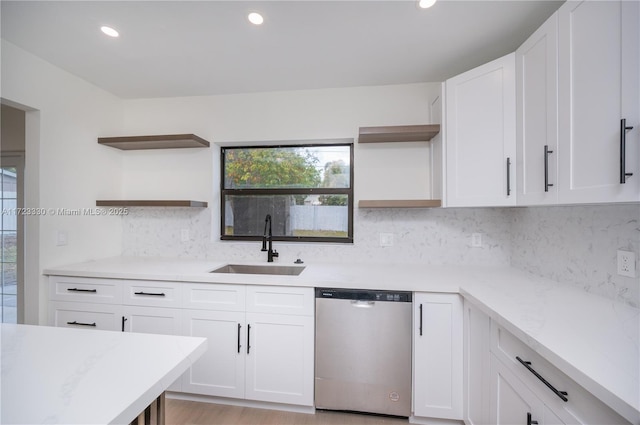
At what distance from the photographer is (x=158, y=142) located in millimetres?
2297

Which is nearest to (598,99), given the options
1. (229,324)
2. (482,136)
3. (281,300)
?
(482,136)

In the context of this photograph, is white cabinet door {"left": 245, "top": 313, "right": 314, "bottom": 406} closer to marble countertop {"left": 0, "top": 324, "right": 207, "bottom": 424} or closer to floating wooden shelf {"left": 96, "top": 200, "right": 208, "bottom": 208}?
marble countertop {"left": 0, "top": 324, "right": 207, "bottom": 424}

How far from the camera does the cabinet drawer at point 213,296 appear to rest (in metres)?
1.77

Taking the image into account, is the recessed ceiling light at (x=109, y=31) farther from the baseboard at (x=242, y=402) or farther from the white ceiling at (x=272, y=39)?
the baseboard at (x=242, y=402)

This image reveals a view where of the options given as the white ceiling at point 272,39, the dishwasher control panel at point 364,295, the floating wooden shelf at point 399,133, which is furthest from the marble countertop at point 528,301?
the white ceiling at point 272,39

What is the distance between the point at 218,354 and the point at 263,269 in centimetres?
70

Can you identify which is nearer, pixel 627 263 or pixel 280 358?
pixel 627 263

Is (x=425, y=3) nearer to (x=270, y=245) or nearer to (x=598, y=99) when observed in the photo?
(x=598, y=99)

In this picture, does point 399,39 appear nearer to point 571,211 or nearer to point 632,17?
point 632,17

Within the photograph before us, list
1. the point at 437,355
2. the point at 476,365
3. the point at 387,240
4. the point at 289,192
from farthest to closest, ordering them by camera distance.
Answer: the point at 289,192 < the point at 387,240 < the point at 437,355 < the point at 476,365

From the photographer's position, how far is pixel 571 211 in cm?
152

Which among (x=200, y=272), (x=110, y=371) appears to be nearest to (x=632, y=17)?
(x=110, y=371)

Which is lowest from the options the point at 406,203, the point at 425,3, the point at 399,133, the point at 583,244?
the point at 583,244

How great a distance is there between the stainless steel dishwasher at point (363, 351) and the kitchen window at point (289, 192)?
2.49ft
